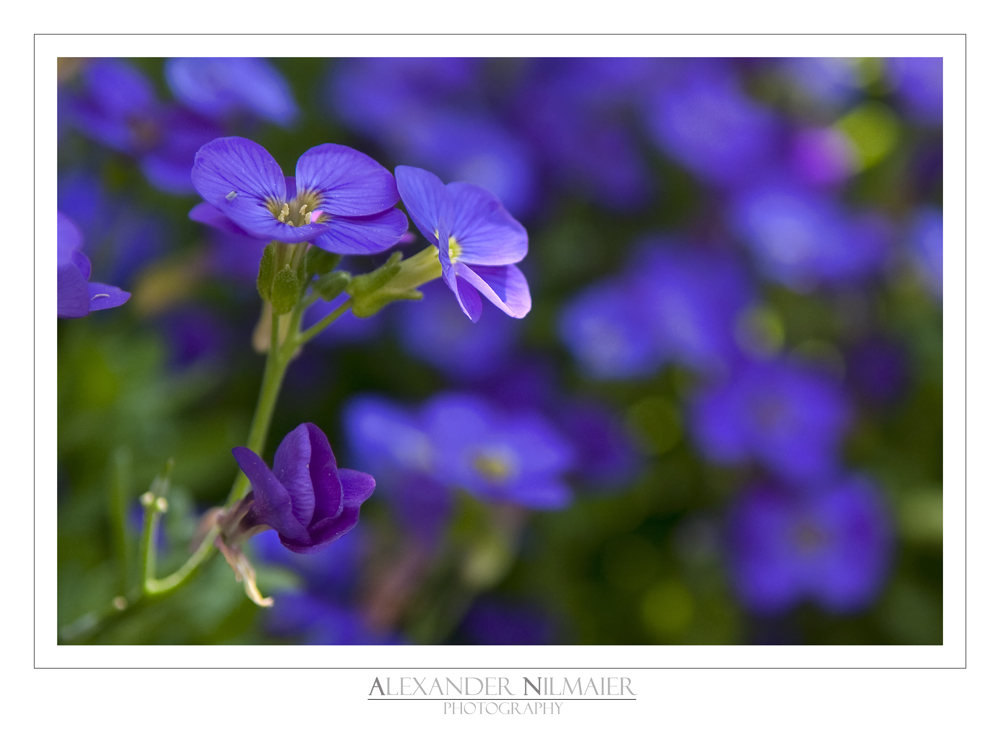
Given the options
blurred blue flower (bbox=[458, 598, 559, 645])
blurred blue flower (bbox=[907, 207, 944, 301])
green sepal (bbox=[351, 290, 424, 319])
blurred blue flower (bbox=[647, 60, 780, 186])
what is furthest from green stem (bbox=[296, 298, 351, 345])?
blurred blue flower (bbox=[907, 207, 944, 301])

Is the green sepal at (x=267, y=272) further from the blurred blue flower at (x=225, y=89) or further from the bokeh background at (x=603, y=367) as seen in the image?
the bokeh background at (x=603, y=367)

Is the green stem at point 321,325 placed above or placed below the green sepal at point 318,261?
below

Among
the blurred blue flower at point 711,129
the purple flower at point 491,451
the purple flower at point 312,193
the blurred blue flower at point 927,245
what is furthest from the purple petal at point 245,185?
the blurred blue flower at point 927,245

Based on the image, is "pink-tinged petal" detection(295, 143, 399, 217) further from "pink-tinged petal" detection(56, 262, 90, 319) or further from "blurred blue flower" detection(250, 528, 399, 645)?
"blurred blue flower" detection(250, 528, 399, 645)

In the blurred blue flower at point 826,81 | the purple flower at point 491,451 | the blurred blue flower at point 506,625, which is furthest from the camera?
the blurred blue flower at point 826,81

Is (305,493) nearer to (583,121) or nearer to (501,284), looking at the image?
(501,284)
